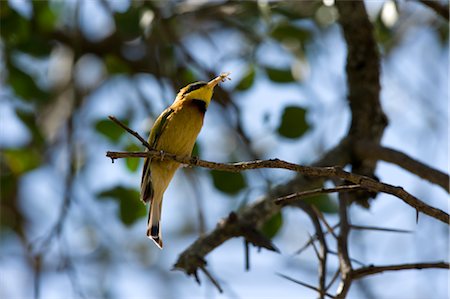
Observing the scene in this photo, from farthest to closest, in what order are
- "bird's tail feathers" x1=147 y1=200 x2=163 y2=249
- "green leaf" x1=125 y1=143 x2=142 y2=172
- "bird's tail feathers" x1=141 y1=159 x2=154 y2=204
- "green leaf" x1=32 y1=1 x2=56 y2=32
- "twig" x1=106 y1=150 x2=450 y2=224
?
"green leaf" x1=32 y1=1 x2=56 y2=32 < "green leaf" x1=125 y1=143 x2=142 y2=172 < "bird's tail feathers" x1=141 y1=159 x2=154 y2=204 < "bird's tail feathers" x1=147 y1=200 x2=163 y2=249 < "twig" x1=106 y1=150 x2=450 y2=224

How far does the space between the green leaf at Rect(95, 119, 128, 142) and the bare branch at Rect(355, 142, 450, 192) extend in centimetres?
133

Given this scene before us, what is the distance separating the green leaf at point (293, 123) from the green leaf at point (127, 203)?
0.88 metres

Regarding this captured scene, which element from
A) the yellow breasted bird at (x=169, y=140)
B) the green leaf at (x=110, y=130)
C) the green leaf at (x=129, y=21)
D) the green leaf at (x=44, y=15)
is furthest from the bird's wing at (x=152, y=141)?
the green leaf at (x=44, y=15)

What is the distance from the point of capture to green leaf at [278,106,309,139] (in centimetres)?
369

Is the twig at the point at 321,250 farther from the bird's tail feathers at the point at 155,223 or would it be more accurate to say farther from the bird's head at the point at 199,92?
the bird's head at the point at 199,92

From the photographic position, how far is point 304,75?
4.59 metres

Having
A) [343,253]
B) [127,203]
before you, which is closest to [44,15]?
[127,203]

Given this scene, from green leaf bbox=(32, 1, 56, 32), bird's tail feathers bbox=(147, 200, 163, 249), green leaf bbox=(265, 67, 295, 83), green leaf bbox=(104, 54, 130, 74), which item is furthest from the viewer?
green leaf bbox=(104, 54, 130, 74)

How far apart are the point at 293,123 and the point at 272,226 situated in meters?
0.59

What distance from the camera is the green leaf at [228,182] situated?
3660 mm

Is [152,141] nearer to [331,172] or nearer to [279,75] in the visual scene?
[279,75]

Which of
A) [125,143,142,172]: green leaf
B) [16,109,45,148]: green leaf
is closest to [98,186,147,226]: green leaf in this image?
[125,143,142,172]: green leaf

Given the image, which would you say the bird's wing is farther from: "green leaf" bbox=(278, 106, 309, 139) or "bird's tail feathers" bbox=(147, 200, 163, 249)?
"green leaf" bbox=(278, 106, 309, 139)

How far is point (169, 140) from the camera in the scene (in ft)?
11.6
